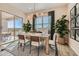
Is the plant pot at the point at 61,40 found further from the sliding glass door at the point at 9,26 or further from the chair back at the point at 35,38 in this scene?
the sliding glass door at the point at 9,26

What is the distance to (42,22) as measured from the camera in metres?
2.84

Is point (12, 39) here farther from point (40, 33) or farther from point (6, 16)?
point (40, 33)

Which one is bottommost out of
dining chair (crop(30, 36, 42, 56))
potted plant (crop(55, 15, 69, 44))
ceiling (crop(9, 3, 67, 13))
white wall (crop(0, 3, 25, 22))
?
dining chair (crop(30, 36, 42, 56))

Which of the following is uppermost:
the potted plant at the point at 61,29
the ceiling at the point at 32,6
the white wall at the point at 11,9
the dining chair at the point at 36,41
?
the ceiling at the point at 32,6

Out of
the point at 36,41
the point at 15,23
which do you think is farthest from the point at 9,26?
the point at 36,41

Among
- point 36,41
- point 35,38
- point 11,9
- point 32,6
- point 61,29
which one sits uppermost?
point 32,6

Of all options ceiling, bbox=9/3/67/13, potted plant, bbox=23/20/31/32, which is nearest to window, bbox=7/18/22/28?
potted plant, bbox=23/20/31/32

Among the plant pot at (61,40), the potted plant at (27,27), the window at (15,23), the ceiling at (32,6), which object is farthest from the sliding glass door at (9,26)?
the plant pot at (61,40)

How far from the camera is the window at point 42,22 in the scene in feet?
9.21

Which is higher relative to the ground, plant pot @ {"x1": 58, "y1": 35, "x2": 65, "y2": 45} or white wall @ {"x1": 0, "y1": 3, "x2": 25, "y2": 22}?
white wall @ {"x1": 0, "y1": 3, "x2": 25, "y2": 22}

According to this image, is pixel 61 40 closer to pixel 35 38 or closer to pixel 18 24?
pixel 35 38

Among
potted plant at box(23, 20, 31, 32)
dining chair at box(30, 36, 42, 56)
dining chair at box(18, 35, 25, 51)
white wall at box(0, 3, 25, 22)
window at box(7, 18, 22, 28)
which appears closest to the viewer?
white wall at box(0, 3, 25, 22)

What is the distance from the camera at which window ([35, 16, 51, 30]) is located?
110 inches

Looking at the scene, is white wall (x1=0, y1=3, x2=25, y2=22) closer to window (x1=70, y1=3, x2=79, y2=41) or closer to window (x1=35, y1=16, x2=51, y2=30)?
window (x1=35, y1=16, x2=51, y2=30)
